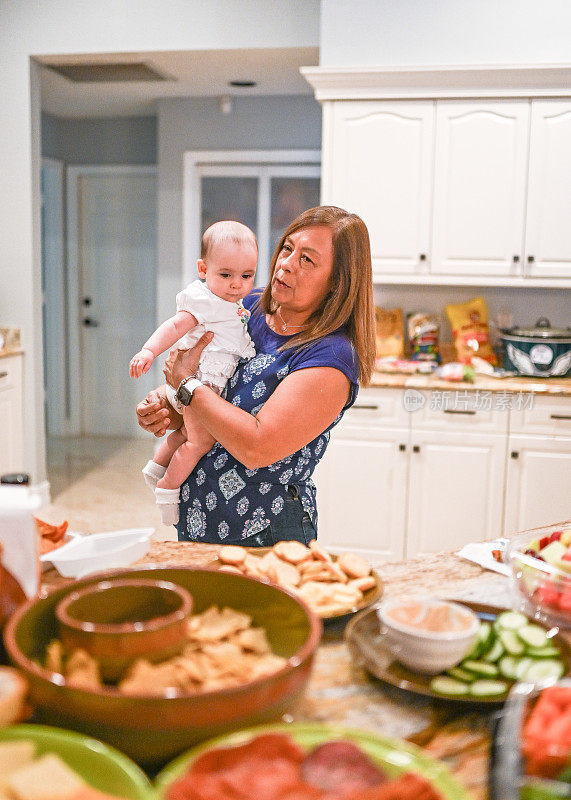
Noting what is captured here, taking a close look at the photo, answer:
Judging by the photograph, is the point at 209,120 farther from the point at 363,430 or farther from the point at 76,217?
the point at 363,430

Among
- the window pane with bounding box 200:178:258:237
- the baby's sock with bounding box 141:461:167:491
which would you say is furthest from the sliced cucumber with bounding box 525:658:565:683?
the window pane with bounding box 200:178:258:237

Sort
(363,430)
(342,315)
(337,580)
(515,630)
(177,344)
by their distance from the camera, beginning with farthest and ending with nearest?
(363,430)
(177,344)
(342,315)
(337,580)
(515,630)

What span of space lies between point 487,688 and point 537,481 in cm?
273

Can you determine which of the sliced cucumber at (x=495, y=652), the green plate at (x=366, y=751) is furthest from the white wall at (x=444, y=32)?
the green plate at (x=366, y=751)

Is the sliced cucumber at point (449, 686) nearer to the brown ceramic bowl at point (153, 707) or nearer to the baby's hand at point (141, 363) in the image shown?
the brown ceramic bowl at point (153, 707)

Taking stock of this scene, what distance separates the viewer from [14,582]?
84 centimetres

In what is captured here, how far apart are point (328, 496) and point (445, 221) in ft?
4.68

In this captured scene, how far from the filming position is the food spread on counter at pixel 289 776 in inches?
23.4

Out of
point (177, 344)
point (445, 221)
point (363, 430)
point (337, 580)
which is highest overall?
point (445, 221)

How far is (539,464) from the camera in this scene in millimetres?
3426

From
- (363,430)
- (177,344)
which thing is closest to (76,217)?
(363,430)

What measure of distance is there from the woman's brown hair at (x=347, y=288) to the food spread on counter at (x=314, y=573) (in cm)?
57

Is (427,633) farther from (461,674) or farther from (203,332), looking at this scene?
(203,332)

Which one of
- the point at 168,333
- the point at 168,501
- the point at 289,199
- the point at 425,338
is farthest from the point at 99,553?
the point at 289,199
